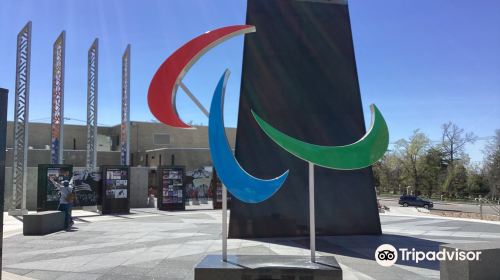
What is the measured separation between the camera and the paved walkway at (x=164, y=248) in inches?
335

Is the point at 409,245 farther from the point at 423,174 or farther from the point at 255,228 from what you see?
the point at 423,174

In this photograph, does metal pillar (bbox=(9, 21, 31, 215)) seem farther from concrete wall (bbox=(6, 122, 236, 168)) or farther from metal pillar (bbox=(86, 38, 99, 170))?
concrete wall (bbox=(6, 122, 236, 168))

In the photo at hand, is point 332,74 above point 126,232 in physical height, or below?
above

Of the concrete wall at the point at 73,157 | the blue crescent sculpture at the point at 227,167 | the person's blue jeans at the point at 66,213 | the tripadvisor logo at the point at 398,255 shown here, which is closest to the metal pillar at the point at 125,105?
the person's blue jeans at the point at 66,213

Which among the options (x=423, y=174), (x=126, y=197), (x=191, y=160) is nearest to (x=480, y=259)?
(x=126, y=197)

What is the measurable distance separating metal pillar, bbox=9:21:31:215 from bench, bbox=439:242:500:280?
60.5 feet

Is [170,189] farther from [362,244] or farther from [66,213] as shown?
[362,244]

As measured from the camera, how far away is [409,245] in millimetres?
11625

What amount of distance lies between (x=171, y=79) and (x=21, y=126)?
15591 millimetres

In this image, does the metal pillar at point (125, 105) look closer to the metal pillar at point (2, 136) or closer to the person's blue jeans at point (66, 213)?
the person's blue jeans at point (66, 213)

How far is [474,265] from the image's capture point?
686 cm

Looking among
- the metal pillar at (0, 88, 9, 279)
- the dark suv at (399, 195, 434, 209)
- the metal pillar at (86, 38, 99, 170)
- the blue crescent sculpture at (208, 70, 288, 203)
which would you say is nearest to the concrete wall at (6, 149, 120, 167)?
the metal pillar at (86, 38, 99, 170)

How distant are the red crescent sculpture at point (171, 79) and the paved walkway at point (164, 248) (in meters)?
2.88

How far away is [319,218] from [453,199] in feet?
190
